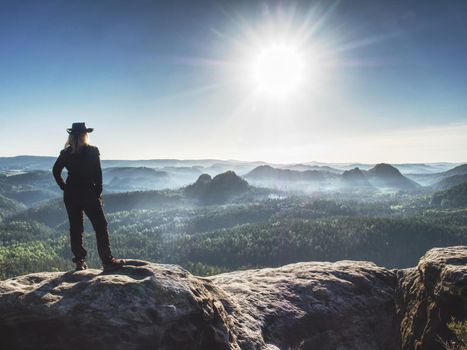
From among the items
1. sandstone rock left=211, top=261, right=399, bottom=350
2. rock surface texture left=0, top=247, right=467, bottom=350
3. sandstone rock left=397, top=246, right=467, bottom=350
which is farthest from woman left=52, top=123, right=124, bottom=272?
sandstone rock left=397, top=246, right=467, bottom=350

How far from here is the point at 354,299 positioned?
2228 centimetres

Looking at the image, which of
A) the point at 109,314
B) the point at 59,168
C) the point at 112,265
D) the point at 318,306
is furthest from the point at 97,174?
the point at 318,306

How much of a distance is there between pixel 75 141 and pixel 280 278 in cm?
1485

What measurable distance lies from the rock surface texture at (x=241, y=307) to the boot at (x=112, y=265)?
1.38 feet

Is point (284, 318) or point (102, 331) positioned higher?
point (102, 331)

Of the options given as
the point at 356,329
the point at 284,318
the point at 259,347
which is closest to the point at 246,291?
the point at 284,318

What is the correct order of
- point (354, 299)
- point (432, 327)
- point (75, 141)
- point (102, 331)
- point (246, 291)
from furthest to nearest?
point (354, 299), point (246, 291), point (432, 327), point (75, 141), point (102, 331)

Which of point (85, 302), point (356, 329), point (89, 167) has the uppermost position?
point (89, 167)

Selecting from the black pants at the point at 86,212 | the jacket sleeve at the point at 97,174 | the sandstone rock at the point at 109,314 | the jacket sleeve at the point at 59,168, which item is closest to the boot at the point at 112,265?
the black pants at the point at 86,212

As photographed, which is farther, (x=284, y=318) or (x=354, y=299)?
(x=354, y=299)

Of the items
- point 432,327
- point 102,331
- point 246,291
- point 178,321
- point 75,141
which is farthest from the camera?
point 246,291

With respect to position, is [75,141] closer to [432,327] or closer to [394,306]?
[432,327]

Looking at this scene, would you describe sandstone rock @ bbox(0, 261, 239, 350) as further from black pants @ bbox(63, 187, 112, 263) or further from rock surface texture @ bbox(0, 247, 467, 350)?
black pants @ bbox(63, 187, 112, 263)

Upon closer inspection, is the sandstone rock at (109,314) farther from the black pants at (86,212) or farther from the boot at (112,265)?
the black pants at (86,212)
